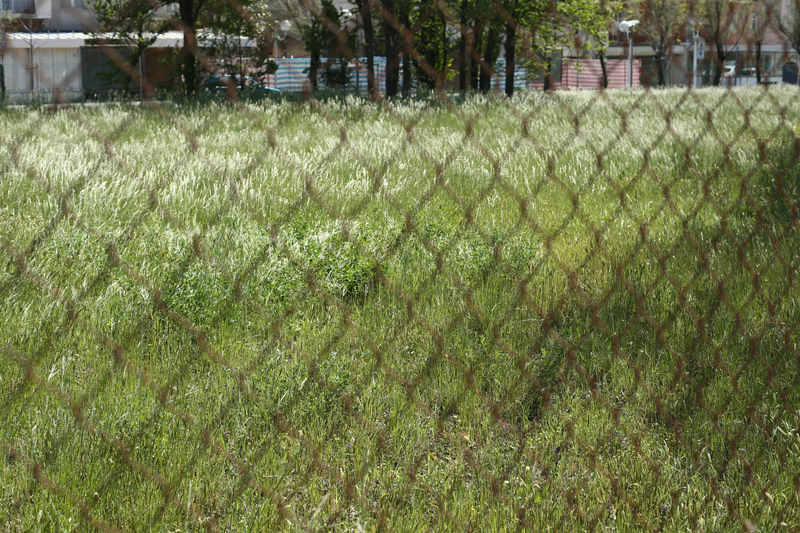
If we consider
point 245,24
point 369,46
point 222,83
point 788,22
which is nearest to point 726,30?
point 222,83

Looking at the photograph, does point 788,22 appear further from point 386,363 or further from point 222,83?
point 222,83

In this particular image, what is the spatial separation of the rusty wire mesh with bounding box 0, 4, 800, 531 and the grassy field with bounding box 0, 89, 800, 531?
0.04 feet

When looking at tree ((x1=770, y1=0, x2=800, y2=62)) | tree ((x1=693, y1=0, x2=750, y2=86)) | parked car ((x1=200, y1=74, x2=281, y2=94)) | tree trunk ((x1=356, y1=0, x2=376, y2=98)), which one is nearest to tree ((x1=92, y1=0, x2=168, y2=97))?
parked car ((x1=200, y1=74, x2=281, y2=94))

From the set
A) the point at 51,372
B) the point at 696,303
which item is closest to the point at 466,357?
the point at 696,303

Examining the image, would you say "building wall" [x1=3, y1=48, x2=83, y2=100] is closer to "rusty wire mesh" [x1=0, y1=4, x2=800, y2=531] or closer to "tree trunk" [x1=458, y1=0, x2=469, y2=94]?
"rusty wire mesh" [x1=0, y1=4, x2=800, y2=531]

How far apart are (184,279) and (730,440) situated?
2279 mm

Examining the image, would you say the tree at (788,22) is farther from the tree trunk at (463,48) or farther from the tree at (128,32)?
the tree at (128,32)

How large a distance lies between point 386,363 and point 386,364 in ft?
0.06

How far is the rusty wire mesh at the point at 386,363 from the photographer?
6.81ft

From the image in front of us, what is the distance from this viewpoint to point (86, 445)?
7.11 feet

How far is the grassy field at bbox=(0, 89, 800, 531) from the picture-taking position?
6.81ft

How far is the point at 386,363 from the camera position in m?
2.89

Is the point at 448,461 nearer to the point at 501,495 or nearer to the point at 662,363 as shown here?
the point at 501,495

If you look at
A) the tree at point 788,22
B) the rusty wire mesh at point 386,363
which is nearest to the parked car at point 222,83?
the rusty wire mesh at point 386,363
